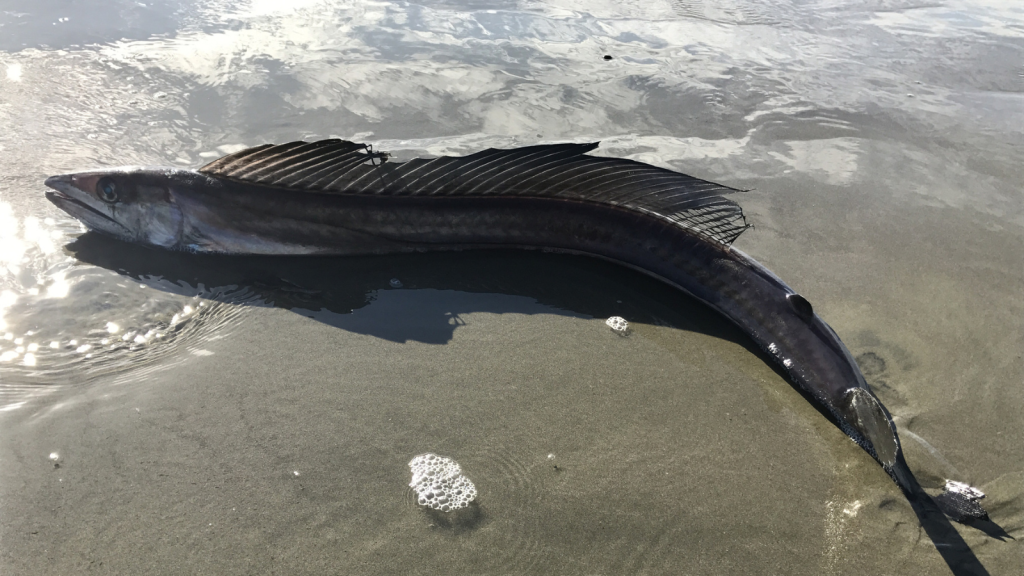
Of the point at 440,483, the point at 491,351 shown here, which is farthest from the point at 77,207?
the point at 440,483

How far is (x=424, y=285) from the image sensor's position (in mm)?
3281

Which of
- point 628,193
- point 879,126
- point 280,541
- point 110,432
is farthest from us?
point 879,126

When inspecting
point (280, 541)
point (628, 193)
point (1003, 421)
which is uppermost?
point (628, 193)

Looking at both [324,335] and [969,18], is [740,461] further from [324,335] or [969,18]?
[969,18]

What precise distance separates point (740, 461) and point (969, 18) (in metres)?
8.62

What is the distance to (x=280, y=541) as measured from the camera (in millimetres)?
1925

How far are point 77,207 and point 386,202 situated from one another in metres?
1.75

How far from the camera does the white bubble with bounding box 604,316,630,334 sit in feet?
9.89

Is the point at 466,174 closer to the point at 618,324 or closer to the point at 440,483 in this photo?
the point at 618,324

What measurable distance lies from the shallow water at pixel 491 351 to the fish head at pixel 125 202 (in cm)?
15

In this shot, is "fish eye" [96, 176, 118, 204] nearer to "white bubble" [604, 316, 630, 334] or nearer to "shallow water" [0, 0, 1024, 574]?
"shallow water" [0, 0, 1024, 574]

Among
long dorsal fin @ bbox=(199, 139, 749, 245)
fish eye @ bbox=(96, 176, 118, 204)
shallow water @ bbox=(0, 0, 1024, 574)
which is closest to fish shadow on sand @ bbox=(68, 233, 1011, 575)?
shallow water @ bbox=(0, 0, 1024, 574)

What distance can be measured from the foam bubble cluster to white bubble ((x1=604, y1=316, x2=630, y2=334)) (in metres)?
1.17

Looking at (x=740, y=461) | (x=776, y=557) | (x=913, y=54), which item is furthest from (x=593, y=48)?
(x=776, y=557)
